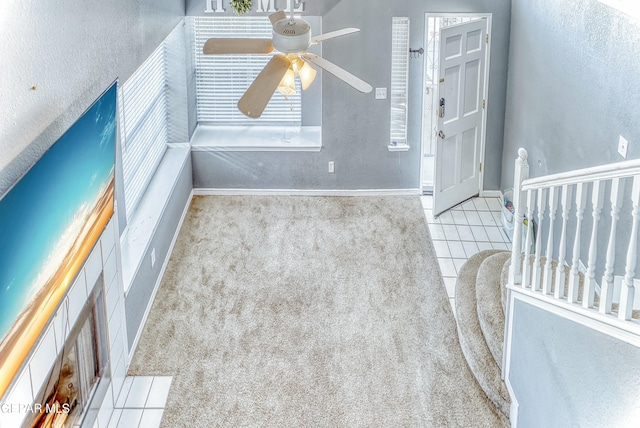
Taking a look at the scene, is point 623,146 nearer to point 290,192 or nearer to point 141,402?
point 141,402

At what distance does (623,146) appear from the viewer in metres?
5.20

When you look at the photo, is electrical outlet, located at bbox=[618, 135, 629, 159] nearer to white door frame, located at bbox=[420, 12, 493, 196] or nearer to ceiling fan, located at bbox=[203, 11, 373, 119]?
ceiling fan, located at bbox=[203, 11, 373, 119]

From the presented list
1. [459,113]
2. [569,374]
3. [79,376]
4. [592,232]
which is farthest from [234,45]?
[459,113]

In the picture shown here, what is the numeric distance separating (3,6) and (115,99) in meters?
1.44

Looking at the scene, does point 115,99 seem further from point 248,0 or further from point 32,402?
point 248,0

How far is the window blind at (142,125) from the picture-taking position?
6.29m

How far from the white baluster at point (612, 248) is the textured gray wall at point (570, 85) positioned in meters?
1.72

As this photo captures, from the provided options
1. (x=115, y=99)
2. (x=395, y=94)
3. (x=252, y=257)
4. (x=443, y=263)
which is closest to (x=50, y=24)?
(x=115, y=99)

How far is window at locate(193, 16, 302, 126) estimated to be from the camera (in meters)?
8.00

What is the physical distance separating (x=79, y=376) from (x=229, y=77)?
15.4ft

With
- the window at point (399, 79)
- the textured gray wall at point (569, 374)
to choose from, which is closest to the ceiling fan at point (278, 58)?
the textured gray wall at point (569, 374)

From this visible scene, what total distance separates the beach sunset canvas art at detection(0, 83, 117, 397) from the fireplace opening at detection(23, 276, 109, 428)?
0.34 metres

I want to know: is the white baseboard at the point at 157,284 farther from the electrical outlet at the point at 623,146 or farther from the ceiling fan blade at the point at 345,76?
the electrical outlet at the point at 623,146

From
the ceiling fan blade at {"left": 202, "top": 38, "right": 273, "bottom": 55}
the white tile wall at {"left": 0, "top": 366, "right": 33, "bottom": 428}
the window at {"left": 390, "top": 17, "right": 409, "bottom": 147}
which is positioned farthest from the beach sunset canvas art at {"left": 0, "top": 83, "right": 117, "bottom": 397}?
the window at {"left": 390, "top": 17, "right": 409, "bottom": 147}
